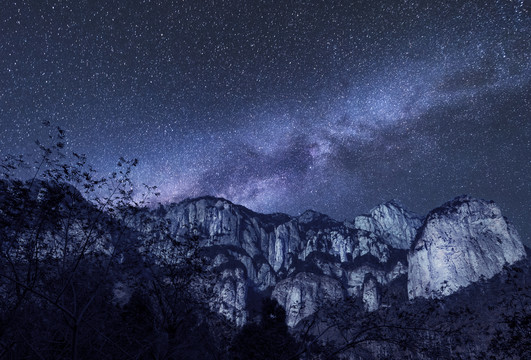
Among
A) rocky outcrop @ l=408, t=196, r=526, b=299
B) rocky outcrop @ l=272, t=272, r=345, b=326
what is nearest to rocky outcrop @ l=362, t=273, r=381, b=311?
rocky outcrop @ l=272, t=272, r=345, b=326

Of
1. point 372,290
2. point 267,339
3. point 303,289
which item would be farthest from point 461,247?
point 267,339

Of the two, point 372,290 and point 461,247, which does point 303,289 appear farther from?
point 461,247

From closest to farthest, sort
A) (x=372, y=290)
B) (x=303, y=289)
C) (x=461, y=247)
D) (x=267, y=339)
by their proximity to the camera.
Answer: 1. (x=267, y=339)
2. (x=461, y=247)
3. (x=372, y=290)
4. (x=303, y=289)

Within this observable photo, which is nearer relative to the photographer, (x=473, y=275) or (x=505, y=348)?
(x=505, y=348)

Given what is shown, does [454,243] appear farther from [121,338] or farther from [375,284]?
A: [121,338]

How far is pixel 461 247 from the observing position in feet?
564

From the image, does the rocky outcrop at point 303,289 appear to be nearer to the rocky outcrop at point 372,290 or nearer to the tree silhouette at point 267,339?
the rocky outcrop at point 372,290

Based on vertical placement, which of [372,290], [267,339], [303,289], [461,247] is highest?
[461,247]

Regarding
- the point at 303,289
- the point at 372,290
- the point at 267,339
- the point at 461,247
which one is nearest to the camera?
the point at 267,339

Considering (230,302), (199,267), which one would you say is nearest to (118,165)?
(199,267)

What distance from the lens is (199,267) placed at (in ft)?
69.7

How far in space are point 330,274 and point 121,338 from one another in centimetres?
18562

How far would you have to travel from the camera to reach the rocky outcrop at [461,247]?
536ft

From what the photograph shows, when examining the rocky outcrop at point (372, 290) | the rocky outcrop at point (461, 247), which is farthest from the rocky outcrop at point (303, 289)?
the rocky outcrop at point (461, 247)
